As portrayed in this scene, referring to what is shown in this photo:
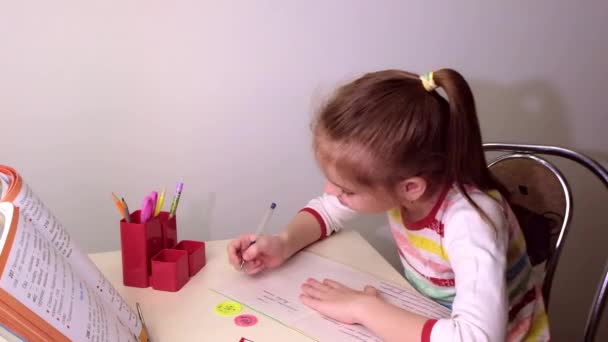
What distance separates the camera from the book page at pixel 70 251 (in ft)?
2.04

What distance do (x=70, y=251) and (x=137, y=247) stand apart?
17 centimetres

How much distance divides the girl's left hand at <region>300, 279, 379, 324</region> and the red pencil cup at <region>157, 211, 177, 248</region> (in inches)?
9.1

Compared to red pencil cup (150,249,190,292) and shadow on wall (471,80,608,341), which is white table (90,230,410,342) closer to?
red pencil cup (150,249,190,292)

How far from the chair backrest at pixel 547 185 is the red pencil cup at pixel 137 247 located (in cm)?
66

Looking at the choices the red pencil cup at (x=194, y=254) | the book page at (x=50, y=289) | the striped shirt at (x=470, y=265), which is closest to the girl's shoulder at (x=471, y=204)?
the striped shirt at (x=470, y=265)

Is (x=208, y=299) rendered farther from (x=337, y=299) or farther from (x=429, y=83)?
(x=429, y=83)

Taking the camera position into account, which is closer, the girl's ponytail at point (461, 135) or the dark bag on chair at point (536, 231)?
the girl's ponytail at point (461, 135)

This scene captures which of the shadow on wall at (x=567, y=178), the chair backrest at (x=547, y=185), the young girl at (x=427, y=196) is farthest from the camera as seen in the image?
the shadow on wall at (x=567, y=178)

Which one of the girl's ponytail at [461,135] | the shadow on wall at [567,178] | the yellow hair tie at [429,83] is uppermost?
the yellow hair tie at [429,83]

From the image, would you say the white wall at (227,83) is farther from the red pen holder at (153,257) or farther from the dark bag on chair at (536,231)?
the dark bag on chair at (536,231)

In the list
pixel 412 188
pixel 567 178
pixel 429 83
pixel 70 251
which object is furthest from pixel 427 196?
pixel 567 178

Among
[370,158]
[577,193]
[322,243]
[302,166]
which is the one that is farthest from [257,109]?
[577,193]

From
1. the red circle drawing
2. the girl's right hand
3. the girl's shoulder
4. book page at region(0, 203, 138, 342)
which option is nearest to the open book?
book page at region(0, 203, 138, 342)

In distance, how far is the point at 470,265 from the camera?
2.42 ft
